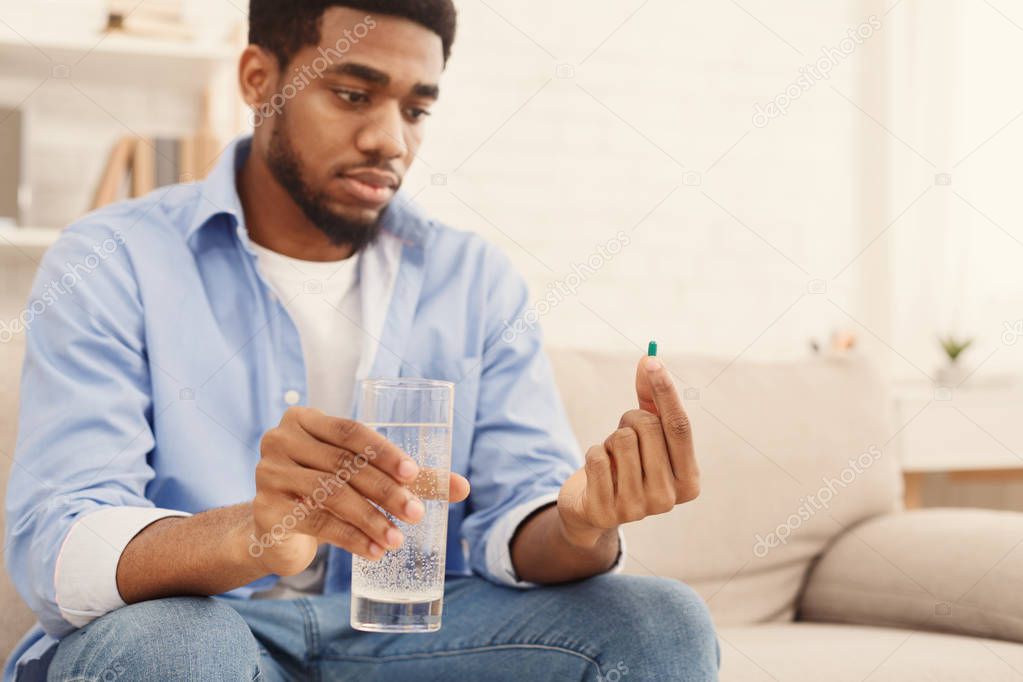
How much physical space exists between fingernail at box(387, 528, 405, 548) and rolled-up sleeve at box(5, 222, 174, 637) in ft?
0.93

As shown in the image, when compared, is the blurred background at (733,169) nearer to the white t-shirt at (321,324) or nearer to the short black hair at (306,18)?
the short black hair at (306,18)

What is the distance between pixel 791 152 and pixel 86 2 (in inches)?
77.5

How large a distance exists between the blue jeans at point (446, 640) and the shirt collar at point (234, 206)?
19.7 inches

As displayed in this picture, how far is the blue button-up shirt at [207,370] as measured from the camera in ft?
3.56

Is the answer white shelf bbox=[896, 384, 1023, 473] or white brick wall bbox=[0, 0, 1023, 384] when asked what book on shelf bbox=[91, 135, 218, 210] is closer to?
white brick wall bbox=[0, 0, 1023, 384]

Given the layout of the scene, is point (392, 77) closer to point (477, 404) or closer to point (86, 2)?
point (477, 404)

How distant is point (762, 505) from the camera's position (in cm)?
167

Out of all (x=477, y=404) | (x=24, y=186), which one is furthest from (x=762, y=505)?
(x=24, y=186)

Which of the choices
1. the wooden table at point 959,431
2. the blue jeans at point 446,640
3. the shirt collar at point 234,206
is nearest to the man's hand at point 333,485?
the blue jeans at point 446,640

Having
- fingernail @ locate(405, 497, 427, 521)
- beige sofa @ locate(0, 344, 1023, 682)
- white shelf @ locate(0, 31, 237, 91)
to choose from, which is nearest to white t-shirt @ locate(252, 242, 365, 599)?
beige sofa @ locate(0, 344, 1023, 682)

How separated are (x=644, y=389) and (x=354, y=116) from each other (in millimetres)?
658

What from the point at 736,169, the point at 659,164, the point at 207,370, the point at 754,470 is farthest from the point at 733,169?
the point at 207,370

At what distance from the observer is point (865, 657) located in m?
1.35

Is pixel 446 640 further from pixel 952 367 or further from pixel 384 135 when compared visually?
pixel 952 367
